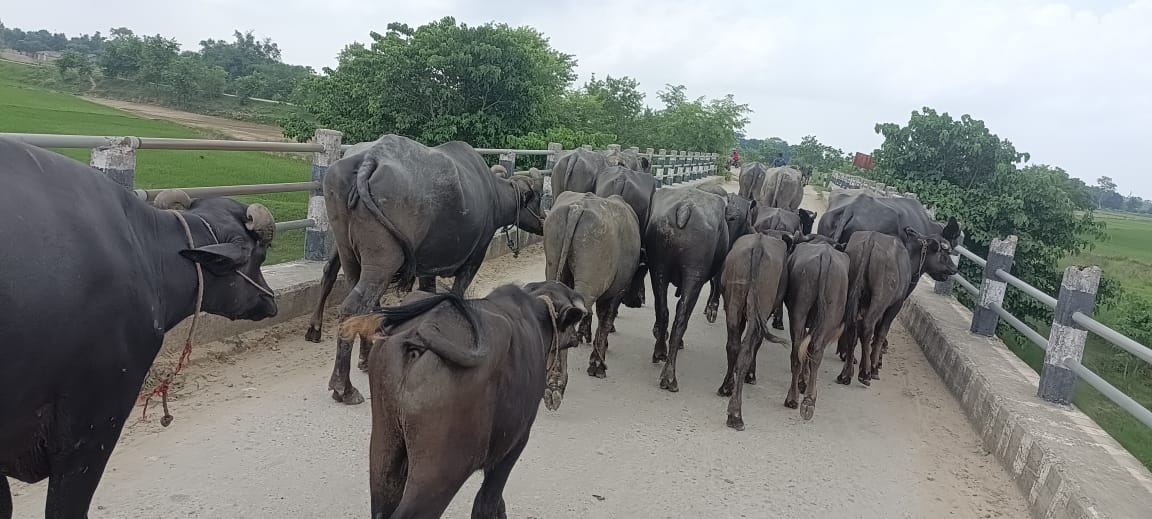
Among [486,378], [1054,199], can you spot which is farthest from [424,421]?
[1054,199]

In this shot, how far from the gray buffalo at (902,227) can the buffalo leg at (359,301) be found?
483 centimetres

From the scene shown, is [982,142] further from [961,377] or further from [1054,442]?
[1054,442]

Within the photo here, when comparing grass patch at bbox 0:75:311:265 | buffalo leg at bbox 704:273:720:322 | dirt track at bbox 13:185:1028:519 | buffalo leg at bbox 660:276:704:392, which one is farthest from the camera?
grass patch at bbox 0:75:311:265

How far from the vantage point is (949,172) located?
1677 cm

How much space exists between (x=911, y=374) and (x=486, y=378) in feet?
19.4

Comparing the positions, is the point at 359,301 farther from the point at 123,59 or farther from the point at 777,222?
the point at 123,59

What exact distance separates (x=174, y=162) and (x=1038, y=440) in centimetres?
1678

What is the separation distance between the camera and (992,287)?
24.3 ft

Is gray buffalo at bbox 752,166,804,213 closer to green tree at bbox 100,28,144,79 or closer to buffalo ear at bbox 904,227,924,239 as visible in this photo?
buffalo ear at bbox 904,227,924,239

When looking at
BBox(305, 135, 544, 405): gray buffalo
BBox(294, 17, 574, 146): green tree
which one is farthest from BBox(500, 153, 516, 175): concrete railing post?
BBox(294, 17, 574, 146): green tree

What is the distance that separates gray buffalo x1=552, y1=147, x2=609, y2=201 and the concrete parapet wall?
14.1 ft

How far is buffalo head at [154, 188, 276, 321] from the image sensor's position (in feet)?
11.0

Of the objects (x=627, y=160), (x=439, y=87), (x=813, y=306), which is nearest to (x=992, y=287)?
(x=813, y=306)

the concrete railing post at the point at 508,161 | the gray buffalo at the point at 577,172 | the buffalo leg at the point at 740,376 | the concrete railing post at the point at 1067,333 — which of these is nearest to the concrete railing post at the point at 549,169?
the concrete railing post at the point at 508,161
